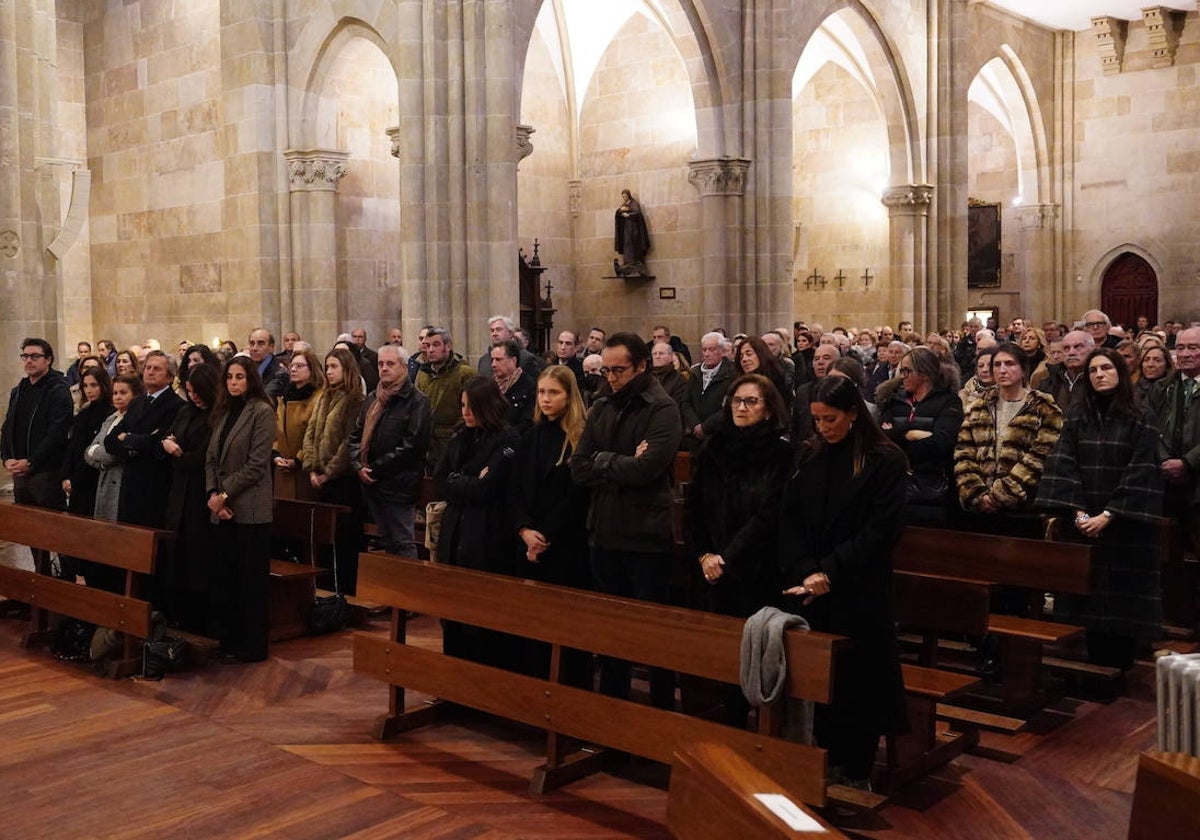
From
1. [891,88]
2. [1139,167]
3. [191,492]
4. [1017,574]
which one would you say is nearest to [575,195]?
[891,88]

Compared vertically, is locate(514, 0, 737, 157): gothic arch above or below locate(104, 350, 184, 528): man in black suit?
above

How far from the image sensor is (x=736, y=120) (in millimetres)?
16297

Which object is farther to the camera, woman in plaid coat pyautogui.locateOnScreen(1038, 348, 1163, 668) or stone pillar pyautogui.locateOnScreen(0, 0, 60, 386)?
stone pillar pyautogui.locateOnScreen(0, 0, 60, 386)

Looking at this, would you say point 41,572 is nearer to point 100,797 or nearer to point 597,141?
point 100,797

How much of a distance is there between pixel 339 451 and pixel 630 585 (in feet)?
10.3

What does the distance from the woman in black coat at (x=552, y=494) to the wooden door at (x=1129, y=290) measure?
67.4 ft

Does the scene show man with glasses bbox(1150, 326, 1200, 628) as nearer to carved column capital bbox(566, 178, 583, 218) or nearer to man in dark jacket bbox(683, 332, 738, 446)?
man in dark jacket bbox(683, 332, 738, 446)

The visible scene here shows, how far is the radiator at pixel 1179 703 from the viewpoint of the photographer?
136 inches

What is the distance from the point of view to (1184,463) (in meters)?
6.91

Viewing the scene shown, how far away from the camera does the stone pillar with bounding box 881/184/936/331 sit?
65.4 ft

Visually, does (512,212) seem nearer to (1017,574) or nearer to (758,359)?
(758,359)

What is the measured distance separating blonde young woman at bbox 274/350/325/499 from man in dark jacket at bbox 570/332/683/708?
3321mm

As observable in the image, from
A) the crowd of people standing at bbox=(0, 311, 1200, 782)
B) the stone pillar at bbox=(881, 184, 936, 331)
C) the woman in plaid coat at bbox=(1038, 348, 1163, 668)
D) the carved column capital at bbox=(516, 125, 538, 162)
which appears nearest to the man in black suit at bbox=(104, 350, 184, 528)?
the crowd of people standing at bbox=(0, 311, 1200, 782)

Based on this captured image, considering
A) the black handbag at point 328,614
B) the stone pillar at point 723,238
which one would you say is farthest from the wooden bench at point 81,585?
the stone pillar at point 723,238
